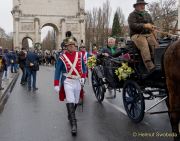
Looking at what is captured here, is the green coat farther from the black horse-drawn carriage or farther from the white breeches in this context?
the white breeches

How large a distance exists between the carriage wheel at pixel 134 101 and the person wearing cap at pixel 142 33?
0.55 meters

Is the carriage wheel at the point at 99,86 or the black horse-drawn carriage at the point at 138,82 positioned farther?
the carriage wheel at the point at 99,86

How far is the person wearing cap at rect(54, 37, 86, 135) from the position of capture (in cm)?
812

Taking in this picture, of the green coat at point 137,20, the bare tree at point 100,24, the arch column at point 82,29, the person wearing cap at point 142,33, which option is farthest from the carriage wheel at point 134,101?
the arch column at point 82,29

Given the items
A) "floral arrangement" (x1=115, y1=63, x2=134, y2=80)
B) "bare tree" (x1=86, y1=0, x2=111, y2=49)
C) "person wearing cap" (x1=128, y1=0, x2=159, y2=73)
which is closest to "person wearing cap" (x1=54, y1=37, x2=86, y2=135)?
"floral arrangement" (x1=115, y1=63, x2=134, y2=80)

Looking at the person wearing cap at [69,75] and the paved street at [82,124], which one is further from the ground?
the person wearing cap at [69,75]

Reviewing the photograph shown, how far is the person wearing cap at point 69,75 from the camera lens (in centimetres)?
812

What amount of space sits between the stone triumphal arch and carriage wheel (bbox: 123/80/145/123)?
64193 mm

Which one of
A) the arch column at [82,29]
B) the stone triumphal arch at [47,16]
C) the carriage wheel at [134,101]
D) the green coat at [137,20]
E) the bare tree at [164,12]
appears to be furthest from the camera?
the arch column at [82,29]

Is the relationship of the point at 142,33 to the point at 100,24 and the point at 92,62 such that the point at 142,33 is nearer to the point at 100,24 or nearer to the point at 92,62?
the point at 92,62

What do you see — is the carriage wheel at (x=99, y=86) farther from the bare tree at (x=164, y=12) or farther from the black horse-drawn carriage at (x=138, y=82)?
the bare tree at (x=164, y=12)

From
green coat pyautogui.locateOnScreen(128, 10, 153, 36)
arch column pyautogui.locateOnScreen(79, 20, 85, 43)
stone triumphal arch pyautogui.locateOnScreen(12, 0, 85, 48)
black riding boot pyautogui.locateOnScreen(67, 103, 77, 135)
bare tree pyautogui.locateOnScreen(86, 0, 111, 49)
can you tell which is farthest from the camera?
arch column pyautogui.locateOnScreen(79, 20, 85, 43)

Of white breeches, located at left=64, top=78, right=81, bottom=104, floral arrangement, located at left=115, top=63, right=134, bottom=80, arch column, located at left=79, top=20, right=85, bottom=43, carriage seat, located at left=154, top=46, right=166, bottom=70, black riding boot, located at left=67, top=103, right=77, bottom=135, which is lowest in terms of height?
black riding boot, located at left=67, top=103, right=77, bottom=135

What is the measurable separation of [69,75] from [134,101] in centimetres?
147
